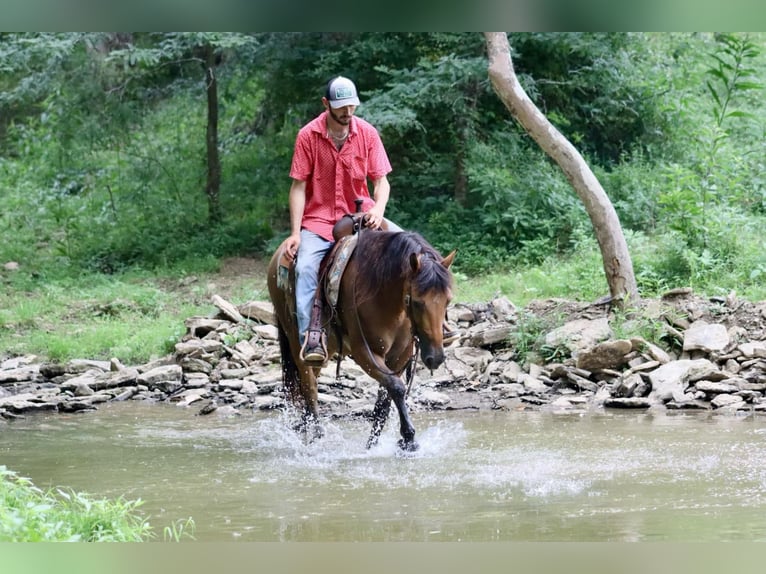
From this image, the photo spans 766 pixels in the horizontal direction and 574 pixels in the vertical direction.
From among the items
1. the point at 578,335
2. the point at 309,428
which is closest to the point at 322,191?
the point at 309,428

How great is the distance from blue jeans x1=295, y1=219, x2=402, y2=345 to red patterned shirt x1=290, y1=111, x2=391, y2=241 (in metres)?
0.07

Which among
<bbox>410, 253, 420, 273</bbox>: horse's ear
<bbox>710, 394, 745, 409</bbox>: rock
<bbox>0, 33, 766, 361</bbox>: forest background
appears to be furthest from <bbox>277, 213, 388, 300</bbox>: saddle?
<bbox>0, 33, 766, 361</bbox>: forest background

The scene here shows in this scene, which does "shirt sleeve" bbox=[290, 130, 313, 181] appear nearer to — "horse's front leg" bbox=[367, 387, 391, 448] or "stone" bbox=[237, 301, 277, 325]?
"horse's front leg" bbox=[367, 387, 391, 448]

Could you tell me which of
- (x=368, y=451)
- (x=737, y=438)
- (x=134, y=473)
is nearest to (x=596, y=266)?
(x=737, y=438)

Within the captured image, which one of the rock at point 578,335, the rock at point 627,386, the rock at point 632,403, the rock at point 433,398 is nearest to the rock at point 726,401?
the rock at point 632,403

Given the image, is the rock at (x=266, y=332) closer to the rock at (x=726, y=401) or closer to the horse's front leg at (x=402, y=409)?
→ the horse's front leg at (x=402, y=409)

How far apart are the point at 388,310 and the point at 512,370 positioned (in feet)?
11.8

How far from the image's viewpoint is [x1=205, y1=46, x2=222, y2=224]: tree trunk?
698 inches

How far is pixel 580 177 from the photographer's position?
11.5 m

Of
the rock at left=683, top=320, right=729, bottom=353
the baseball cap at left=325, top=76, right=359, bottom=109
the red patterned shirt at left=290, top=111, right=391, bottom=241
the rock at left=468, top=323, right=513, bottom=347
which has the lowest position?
the rock at left=468, top=323, right=513, bottom=347

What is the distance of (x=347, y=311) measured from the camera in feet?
23.8
